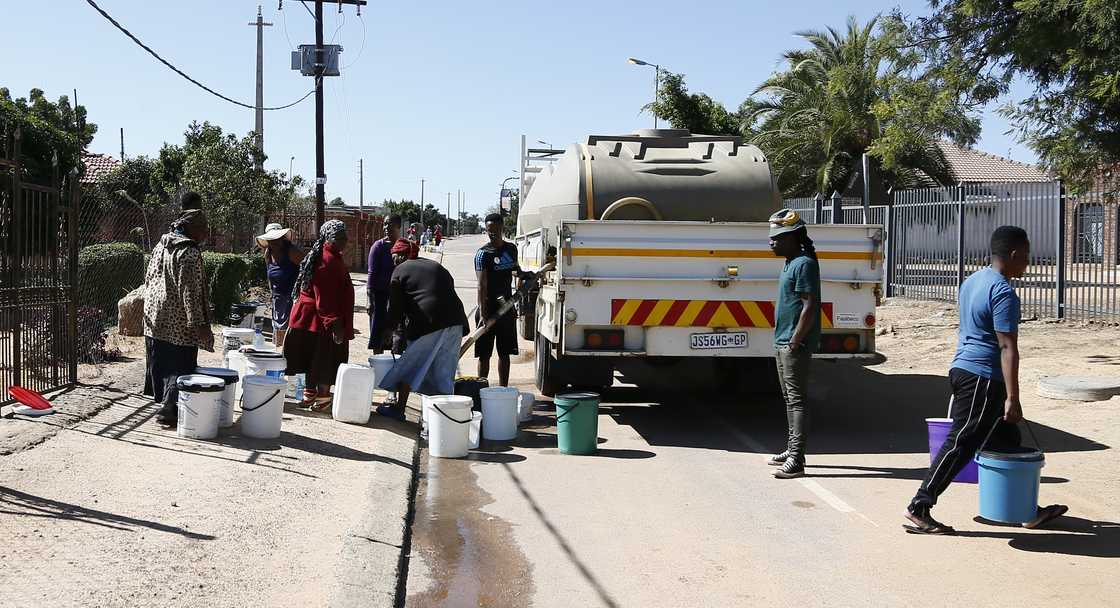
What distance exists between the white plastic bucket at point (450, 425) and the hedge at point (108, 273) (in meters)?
7.66

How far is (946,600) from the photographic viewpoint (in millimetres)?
5156

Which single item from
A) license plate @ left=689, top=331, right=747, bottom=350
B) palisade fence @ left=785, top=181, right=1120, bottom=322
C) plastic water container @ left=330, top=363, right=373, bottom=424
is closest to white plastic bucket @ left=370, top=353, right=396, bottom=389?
plastic water container @ left=330, top=363, right=373, bottom=424

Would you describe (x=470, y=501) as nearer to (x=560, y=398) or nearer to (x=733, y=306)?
(x=560, y=398)

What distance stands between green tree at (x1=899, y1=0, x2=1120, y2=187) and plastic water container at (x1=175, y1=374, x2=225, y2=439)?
35.1 ft

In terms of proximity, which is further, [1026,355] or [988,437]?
[1026,355]

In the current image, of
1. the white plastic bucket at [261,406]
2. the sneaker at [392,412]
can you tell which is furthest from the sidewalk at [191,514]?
the sneaker at [392,412]

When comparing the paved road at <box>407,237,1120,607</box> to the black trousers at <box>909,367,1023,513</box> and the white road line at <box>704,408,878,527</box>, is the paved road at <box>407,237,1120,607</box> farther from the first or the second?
the black trousers at <box>909,367,1023,513</box>

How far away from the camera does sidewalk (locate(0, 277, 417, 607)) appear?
190 inches

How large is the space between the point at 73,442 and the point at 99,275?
28.5 ft

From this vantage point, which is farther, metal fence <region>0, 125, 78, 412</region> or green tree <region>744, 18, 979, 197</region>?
green tree <region>744, 18, 979, 197</region>

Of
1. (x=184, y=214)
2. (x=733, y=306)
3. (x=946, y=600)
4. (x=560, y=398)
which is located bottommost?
(x=946, y=600)

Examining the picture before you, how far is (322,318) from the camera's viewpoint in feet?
31.1

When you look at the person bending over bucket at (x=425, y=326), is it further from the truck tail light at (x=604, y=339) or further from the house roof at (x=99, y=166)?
the house roof at (x=99, y=166)

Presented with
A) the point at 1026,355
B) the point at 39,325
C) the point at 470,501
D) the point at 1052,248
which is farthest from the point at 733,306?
the point at 1052,248
